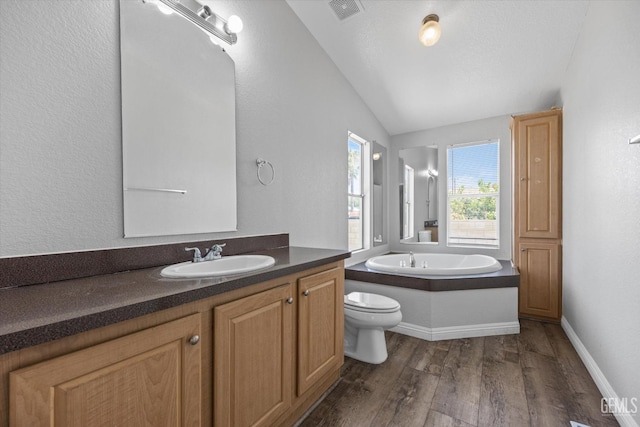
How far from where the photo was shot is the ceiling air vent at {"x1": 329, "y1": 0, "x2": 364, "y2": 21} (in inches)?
91.2

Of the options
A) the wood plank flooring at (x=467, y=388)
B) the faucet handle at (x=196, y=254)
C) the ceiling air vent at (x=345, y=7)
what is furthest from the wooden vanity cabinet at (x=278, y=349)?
the ceiling air vent at (x=345, y=7)

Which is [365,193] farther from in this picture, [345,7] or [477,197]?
[345,7]

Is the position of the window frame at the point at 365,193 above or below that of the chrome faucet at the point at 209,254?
above

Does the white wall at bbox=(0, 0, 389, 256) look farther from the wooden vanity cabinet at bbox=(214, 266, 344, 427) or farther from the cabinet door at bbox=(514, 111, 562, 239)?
the cabinet door at bbox=(514, 111, 562, 239)

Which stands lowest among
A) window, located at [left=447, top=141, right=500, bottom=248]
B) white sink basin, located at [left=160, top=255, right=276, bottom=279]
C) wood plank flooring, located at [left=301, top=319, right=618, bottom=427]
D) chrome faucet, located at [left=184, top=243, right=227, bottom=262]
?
wood plank flooring, located at [left=301, top=319, right=618, bottom=427]

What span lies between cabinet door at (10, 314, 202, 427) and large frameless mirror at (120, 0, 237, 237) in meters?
0.67

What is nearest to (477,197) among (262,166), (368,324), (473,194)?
(473,194)

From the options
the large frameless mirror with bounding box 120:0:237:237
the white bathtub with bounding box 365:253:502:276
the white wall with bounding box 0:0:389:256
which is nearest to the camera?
the white wall with bounding box 0:0:389:256

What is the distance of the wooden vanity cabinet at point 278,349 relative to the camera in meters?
1.08

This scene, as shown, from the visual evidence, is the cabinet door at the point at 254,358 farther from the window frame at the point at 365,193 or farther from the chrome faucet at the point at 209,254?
the window frame at the point at 365,193

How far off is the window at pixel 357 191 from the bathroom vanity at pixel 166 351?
1993 mm

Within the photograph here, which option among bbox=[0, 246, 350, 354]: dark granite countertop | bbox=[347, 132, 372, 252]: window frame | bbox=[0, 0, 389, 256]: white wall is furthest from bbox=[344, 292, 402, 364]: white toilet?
bbox=[347, 132, 372, 252]: window frame

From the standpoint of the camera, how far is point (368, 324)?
2.08 meters

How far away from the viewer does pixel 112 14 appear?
4.17ft
